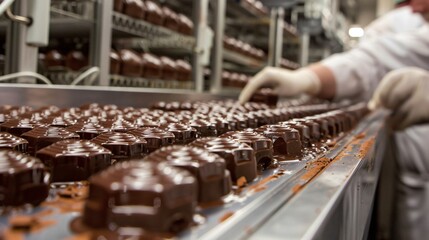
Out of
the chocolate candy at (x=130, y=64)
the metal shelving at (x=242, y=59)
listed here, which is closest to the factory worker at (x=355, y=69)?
the chocolate candy at (x=130, y=64)

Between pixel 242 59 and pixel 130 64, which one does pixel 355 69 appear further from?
pixel 242 59

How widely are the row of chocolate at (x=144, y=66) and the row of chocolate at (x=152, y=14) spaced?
25 cm

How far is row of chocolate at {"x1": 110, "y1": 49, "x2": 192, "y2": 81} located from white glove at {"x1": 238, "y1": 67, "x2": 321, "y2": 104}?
0.90 m

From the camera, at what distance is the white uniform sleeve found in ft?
8.21

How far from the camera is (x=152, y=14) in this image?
10.1ft

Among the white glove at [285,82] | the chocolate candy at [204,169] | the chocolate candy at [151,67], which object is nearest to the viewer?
the chocolate candy at [204,169]

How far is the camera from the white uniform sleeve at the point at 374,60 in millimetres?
2502

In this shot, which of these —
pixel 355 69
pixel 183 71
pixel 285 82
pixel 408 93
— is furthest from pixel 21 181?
pixel 183 71

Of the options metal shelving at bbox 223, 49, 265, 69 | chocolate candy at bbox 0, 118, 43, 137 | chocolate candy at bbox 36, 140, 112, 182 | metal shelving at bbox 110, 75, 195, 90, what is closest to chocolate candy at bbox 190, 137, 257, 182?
chocolate candy at bbox 36, 140, 112, 182

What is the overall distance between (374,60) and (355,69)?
166 millimetres

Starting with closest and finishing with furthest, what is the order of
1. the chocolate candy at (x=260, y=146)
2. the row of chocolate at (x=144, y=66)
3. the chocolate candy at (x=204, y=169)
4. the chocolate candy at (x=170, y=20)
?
the chocolate candy at (x=204, y=169), the chocolate candy at (x=260, y=146), the row of chocolate at (x=144, y=66), the chocolate candy at (x=170, y=20)

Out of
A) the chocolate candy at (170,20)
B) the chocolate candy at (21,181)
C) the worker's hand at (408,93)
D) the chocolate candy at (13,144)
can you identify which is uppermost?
the chocolate candy at (170,20)

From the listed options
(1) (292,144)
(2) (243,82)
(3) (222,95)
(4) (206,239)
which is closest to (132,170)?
(4) (206,239)

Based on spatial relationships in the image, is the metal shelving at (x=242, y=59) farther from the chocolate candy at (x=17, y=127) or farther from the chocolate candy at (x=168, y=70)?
the chocolate candy at (x=17, y=127)
